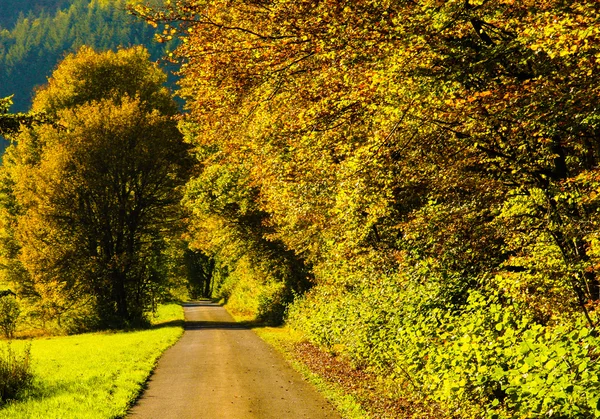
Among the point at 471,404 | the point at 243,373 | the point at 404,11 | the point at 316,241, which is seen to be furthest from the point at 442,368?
the point at 316,241

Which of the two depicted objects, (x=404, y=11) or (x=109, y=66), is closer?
(x=404, y=11)

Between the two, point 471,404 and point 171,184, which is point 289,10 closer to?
point 471,404

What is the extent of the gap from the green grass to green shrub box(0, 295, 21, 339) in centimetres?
820

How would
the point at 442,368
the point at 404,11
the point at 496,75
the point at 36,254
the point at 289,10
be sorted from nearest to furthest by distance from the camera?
the point at 442,368 < the point at 404,11 < the point at 496,75 < the point at 289,10 < the point at 36,254

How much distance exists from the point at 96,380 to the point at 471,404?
10.6m

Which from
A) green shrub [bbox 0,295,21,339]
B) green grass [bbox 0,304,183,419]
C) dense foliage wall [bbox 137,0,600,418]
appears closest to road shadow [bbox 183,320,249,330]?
green grass [bbox 0,304,183,419]

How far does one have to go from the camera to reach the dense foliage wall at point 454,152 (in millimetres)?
8039

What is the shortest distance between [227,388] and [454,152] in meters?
8.35

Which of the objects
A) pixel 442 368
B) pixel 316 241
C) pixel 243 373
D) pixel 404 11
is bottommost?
pixel 243 373

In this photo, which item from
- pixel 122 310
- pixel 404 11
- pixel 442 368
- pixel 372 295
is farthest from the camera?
pixel 122 310

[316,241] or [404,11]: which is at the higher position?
[404,11]

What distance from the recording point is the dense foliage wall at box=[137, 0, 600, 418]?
8039 millimetres

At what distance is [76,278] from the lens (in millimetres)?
33781

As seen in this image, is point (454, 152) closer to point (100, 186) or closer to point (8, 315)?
point (100, 186)
